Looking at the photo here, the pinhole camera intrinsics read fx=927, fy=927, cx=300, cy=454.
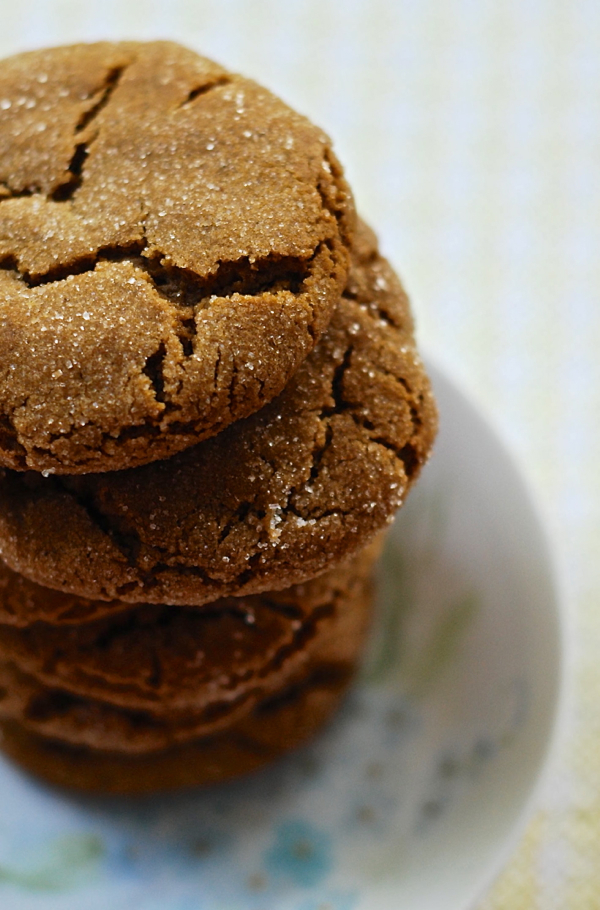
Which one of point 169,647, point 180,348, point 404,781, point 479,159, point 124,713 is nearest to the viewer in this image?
point 180,348

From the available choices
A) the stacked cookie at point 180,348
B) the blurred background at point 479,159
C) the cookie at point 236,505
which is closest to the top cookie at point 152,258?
the stacked cookie at point 180,348

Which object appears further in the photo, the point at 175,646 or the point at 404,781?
the point at 404,781

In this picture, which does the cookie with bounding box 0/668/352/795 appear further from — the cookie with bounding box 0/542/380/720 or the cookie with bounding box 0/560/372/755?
the cookie with bounding box 0/542/380/720

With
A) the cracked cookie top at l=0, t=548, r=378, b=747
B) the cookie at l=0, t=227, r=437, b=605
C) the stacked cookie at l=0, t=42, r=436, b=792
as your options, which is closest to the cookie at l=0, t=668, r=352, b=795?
the cracked cookie top at l=0, t=548, r=378, b=747

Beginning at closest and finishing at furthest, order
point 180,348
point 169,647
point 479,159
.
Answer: point 180,348 < point 169,647 < point 479,159

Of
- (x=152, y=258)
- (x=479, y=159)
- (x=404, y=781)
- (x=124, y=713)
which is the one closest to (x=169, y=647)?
(x=124, y=713)

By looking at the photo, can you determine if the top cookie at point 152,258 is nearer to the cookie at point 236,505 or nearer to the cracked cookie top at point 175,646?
the cookie at point 236,505

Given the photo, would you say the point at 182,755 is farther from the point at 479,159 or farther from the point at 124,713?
the point at 479,159
